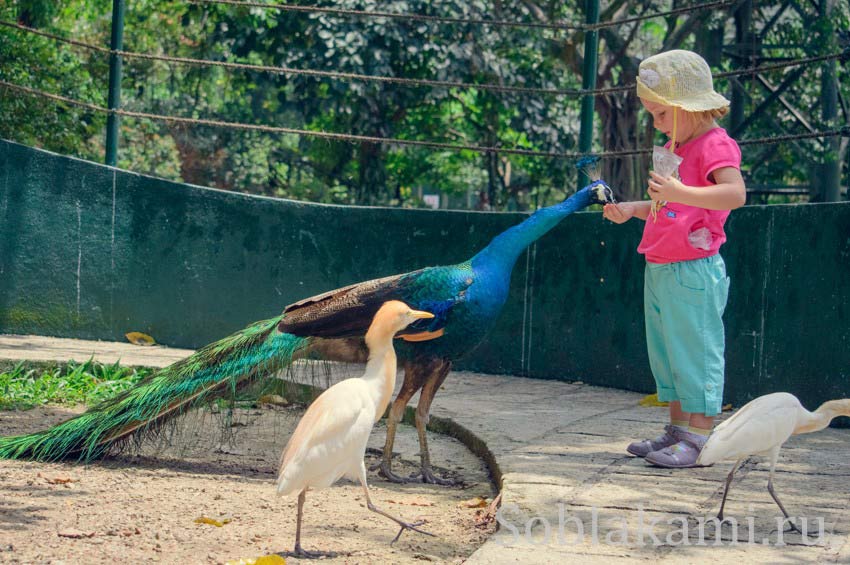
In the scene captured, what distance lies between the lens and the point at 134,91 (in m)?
17.8

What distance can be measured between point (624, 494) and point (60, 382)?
3788 mm

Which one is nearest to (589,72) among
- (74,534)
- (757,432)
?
(757,432)

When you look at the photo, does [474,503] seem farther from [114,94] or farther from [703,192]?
[114,94]

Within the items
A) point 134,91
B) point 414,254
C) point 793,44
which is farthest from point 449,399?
point 134,91

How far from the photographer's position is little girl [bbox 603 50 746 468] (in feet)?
13.5

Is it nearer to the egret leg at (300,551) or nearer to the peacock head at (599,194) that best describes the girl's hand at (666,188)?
the peacock head at (599,194)

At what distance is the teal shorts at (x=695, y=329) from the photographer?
4.13m

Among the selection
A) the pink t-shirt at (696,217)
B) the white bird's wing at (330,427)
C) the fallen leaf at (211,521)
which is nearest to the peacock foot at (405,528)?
the white bird's wing at (330,427)

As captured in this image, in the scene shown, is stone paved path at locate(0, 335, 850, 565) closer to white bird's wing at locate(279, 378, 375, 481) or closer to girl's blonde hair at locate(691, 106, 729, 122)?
white bird's wing at locate(279, 378, 375, 481)

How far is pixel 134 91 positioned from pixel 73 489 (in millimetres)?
14728

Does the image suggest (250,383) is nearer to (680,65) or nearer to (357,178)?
(680,65)

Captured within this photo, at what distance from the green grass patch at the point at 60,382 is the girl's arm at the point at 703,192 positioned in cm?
321

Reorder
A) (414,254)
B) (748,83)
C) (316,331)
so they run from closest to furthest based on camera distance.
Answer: (316,331)
(414,254)
(748,83)

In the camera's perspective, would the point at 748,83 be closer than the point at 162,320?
No
